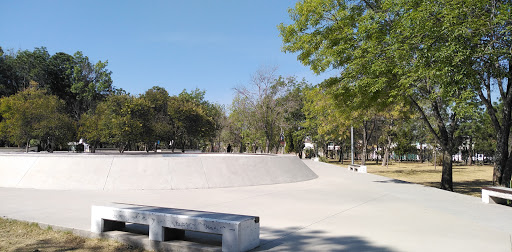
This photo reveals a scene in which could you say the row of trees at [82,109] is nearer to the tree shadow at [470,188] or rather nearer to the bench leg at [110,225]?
the tree shadow at [470,188]

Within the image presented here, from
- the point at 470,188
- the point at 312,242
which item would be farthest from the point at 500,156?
the point at 312,242

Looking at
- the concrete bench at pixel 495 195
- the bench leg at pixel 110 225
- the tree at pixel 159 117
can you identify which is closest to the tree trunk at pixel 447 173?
the concrete bench at pixel 495 195

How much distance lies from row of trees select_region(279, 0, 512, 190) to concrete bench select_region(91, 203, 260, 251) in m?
8.37

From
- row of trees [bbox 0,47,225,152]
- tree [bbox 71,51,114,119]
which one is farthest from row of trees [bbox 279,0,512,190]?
tree [bbox 71,51,114,119]

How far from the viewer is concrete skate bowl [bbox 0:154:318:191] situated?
1195 centimetres

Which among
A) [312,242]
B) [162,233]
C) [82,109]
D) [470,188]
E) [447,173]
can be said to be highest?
[82,109]

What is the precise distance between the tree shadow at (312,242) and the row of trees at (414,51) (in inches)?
279

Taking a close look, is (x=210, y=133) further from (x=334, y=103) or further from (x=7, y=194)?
(x=7, y=194)

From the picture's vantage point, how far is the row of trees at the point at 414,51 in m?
10.6

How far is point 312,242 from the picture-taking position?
5.34 metres

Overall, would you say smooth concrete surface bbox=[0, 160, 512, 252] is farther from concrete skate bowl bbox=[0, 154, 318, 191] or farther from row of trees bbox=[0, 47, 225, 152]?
row of trees bbox=[0, 47, 225, 152]

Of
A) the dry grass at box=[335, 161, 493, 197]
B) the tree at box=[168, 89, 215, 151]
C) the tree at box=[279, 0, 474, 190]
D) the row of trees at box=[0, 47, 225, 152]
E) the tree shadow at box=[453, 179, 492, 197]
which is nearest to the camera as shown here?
the tree at box=[279, 0, 474, 190]

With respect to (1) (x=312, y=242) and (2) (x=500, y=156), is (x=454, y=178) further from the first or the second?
(1) (x=312, y=242)

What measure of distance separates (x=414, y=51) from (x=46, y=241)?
11.8 metres
